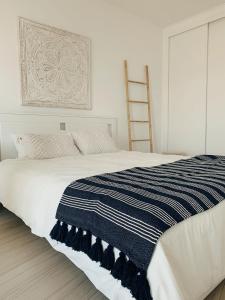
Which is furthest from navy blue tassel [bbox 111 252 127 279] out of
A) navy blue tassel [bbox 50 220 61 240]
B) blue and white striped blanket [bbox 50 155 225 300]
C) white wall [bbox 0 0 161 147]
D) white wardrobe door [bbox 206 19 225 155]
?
white wardrobe door [bbox 206 19 225 155]

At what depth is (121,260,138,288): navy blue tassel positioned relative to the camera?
84 centimetres

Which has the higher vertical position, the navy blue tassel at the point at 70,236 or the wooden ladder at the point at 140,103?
the wooden ladder at the point at 140,103

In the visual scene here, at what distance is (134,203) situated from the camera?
95 centimetres

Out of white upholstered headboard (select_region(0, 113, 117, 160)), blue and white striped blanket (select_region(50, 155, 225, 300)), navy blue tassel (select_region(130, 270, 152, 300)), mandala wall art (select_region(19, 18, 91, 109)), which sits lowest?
navy blue tassel (select_region(130, 270, 152, 300))

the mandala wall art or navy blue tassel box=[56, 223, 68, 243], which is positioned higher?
the mandala wall art

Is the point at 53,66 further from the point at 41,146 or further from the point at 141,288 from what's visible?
the point at 141,288

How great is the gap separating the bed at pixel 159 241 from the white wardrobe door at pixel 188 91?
2.20m

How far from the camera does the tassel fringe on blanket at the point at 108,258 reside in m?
0.81

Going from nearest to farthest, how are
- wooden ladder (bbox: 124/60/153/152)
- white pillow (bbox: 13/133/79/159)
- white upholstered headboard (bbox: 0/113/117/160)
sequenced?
white pillow (bbox: 13/133/79/159), white upholstered headboard (bbox: 0/113/117/160), wooden ladder (bbox: 124/60/153/152)

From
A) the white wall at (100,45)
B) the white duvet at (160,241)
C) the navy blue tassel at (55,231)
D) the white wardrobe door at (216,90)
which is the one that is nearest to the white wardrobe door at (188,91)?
the white wardrobe door at (216,90)

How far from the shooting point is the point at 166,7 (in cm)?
312

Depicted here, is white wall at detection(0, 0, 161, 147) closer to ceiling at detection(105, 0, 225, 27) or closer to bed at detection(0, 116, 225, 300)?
ceiling at detection(105, 0, 225, 27)

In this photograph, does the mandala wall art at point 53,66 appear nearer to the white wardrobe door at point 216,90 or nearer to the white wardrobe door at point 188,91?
the white wardrobe door at point 188,91

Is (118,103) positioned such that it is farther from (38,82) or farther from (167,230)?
(167,230)
